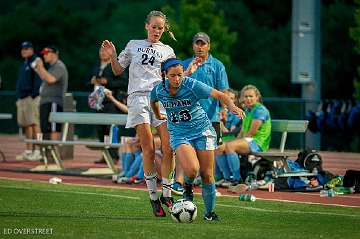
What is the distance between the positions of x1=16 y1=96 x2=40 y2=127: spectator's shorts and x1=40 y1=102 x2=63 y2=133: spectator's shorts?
4.16 feet

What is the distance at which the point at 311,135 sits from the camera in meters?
27.7

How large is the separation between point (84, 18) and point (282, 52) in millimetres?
9591

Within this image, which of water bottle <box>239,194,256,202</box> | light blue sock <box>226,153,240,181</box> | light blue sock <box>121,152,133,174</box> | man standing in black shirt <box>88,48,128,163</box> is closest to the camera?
water bottle <box>239,194,256,202</box>

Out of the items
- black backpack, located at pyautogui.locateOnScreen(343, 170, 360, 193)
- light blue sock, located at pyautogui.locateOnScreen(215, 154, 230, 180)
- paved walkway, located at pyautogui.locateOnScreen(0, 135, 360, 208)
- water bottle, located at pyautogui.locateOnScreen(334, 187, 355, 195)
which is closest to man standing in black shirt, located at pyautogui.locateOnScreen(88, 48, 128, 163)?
paved walkway, located at pyautogui.locateOnScreen(0, 135, 360, 208)

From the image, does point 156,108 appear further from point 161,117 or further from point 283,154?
point 283,154

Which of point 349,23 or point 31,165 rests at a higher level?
point 349,23

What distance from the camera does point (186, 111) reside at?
584 inches

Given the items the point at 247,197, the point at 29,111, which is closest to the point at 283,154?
the point at 247,197

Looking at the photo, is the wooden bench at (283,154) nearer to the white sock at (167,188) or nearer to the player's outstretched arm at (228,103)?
the white sock at (167,188)

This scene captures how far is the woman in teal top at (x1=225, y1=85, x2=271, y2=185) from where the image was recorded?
19.9 m

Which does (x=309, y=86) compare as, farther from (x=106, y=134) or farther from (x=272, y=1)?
(x=272, y=1)

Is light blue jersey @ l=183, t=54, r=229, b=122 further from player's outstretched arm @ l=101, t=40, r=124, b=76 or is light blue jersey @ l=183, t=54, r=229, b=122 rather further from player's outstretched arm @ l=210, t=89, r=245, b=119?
player's outstretched arm @ l=210, t=89, r=245, b=119

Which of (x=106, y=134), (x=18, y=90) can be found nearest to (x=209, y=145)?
(x=106, y=134)

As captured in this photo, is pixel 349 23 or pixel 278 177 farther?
pixel 349 23
